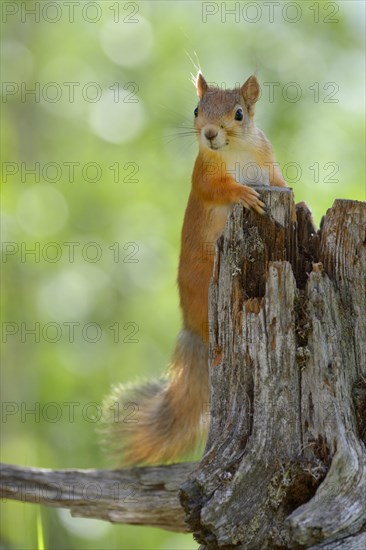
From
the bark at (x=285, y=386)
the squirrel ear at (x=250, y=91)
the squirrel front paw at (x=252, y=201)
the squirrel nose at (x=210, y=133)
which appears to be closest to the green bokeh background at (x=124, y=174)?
the squirrel ear at (x=250, y=91)

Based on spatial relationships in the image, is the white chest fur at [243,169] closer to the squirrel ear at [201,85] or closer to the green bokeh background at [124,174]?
the squirrel ear at [201,85]

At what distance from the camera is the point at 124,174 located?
9.55 metres

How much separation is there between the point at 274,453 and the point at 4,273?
6.86 metres

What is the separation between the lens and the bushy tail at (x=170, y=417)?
496 cm

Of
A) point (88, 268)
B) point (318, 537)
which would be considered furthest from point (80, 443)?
point (318, 537)

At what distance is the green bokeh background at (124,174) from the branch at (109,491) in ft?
11.2

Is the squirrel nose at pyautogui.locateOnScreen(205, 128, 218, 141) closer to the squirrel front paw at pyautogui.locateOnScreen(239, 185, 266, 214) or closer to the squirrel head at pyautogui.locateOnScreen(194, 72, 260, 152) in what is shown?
the squirrel head at pyautogui.locateOnScreen(194, 72, 260, 152)

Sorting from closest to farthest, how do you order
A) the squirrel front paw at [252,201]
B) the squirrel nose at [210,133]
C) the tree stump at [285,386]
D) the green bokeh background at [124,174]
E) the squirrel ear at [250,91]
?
the tree stump at [285,386] → the squirrel front paw at [252,201] → the squirrel nose at [210,133] → the squirrel ear at [250,91] → the green bokeh background at [124,174]

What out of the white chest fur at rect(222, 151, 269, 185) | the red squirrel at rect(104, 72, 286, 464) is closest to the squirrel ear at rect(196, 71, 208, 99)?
the red squirrel at rect(104, 72, 286, 464)

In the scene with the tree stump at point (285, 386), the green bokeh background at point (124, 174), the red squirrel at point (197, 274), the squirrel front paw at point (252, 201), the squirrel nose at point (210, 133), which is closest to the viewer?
the tree stump at point (285, 386)

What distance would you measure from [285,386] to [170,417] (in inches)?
69.3

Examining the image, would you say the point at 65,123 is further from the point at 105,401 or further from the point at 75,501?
the point at 75,501

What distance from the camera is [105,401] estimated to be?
5148mm

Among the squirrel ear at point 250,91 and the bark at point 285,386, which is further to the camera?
the squirrel ear at point 250,91
